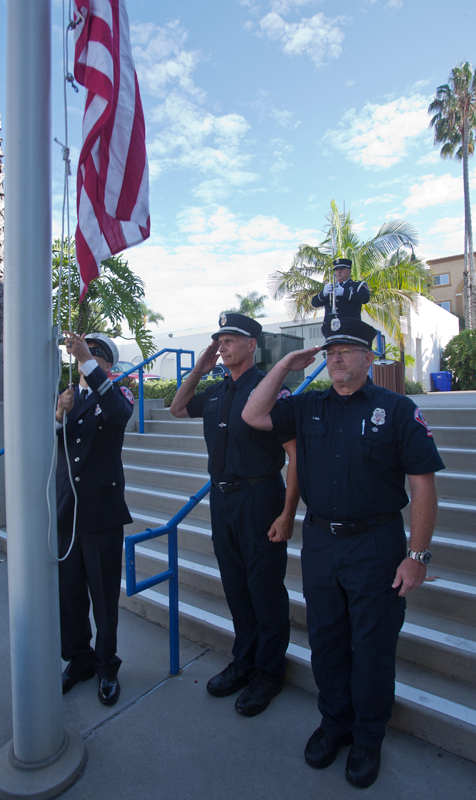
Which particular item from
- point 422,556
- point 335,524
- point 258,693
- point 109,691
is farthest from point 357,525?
point 109,691

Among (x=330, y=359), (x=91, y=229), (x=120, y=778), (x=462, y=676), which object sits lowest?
(x=120, y=778)

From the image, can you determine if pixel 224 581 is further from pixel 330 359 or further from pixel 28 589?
pixel 330 359

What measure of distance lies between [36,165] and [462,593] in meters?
2.85

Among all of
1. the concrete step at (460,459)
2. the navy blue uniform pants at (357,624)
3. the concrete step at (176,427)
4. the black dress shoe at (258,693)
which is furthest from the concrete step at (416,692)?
the concrete step at (176,427)

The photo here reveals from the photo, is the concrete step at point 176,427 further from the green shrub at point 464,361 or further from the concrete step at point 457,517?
the green shrub at point 464,361

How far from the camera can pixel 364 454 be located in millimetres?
1902

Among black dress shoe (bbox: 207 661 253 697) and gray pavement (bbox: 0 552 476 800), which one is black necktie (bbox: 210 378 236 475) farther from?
gray pavement (bbox: 0 552 476 800)

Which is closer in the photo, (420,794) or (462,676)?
(420,794)

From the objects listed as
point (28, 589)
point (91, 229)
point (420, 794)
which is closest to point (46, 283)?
point (91, 229)

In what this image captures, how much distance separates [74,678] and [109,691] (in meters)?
0.27

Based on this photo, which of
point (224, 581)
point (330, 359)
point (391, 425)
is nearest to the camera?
point (391, 425)

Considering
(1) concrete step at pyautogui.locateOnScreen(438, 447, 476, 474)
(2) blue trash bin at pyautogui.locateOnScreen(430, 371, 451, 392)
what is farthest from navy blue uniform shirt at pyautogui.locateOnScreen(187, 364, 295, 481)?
(2) blue trash bin at pyautogui.locateOnScreen(430, 371, 451, 392)

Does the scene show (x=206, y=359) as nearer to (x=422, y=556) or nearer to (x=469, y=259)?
(x=422, y=556)

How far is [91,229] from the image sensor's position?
2.09 metres
